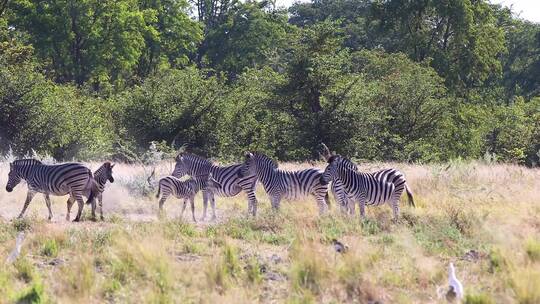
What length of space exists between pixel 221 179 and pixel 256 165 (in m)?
0.99

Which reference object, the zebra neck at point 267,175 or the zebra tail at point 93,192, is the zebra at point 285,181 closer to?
the zebra neck at point 267,175

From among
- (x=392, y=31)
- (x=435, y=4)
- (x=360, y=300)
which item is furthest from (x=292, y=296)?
(x=392, y=31)

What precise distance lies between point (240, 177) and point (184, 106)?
15324 mm

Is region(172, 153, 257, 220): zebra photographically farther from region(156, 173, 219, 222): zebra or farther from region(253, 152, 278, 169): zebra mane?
region(253, 152, 278, 169): zebra mane

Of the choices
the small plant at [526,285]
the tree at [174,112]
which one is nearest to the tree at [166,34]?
the tree at [174,112]

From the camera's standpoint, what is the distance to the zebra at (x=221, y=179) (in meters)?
16.8

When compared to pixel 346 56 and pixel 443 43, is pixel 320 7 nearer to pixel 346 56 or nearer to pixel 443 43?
pixel 443 43

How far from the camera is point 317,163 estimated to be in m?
26.0

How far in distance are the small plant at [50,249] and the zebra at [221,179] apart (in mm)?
5223

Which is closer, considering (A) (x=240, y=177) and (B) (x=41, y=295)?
(B) (x=41, y=295)

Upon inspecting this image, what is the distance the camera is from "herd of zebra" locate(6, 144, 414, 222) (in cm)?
1536

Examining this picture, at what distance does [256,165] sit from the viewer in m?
17.0

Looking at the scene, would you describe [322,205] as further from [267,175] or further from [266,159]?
[266,159]

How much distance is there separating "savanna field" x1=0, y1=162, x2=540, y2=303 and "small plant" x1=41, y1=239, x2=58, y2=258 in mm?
21
